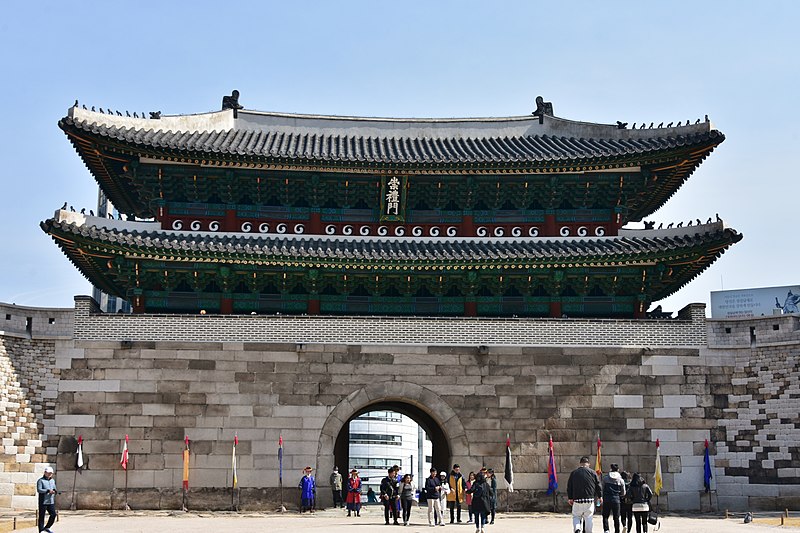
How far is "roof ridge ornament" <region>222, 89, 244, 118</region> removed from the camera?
3825cm

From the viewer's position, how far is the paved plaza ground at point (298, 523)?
24328 millimetres

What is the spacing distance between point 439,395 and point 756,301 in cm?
4970

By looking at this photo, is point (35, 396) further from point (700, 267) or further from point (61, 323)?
point (700, 267)

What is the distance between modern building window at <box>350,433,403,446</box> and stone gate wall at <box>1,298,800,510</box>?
46.6m

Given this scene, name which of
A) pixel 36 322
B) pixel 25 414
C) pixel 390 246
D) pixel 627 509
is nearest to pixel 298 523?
pixel 627 509

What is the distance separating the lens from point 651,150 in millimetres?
32594

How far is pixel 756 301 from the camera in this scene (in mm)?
73625

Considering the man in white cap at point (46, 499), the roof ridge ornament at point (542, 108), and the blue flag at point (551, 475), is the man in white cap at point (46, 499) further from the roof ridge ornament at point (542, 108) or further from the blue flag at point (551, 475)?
the roof ridge ornament at point (542, 108)

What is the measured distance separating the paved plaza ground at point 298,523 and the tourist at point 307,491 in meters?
0.39

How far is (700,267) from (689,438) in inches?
232

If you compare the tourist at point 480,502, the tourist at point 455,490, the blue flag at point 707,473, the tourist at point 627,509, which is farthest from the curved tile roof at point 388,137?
the tourist at point 627,509

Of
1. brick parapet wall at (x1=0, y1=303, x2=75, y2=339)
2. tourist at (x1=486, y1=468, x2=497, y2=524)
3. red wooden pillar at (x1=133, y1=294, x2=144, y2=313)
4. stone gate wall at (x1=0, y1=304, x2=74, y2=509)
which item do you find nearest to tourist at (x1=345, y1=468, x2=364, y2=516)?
tourist at (x1=486, y1=468, x2=497, y2=524)

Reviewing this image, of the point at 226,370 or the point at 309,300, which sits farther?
the point at 309,300

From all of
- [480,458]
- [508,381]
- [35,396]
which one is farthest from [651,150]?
[35,396]
